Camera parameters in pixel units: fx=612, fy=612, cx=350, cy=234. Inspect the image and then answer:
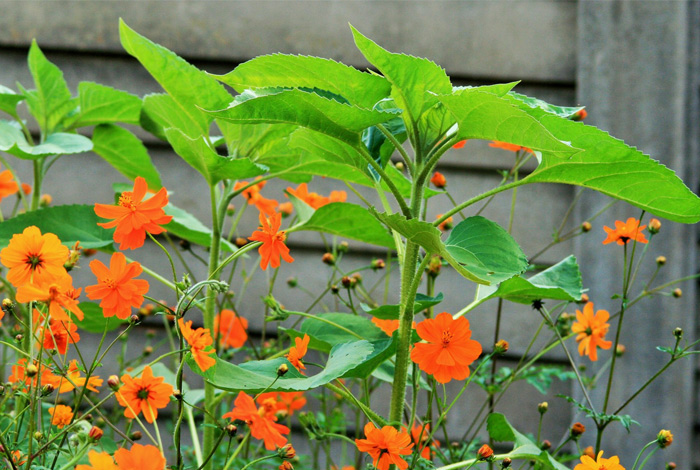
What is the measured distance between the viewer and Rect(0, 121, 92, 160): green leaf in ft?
2.39

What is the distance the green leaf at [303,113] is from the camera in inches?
18.7

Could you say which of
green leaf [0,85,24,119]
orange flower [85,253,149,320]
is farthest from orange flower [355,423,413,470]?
green leaf [0,85,24,119]

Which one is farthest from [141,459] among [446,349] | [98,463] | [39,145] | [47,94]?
[47,94]

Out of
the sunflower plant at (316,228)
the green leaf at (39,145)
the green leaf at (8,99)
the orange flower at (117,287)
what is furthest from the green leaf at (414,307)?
the green leaf at (8,99)

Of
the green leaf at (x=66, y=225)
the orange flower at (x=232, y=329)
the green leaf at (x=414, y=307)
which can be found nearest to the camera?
the green leaf at (x=414, y=307)

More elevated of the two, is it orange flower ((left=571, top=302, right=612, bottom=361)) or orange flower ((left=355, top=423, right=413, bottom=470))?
orange flower ((left=355, top=423, right=413, bottom=470))

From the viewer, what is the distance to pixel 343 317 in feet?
2.23

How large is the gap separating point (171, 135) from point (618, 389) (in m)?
1.09

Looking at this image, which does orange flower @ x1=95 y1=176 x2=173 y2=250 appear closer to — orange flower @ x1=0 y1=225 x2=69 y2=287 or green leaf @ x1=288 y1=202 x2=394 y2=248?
orange flower @ x1=0 y1=225 x2=69 y2=287

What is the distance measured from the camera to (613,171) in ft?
1.70

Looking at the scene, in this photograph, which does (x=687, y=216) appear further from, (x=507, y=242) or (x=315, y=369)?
(x=315, y=369)

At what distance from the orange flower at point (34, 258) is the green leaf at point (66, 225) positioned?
0.22 meters

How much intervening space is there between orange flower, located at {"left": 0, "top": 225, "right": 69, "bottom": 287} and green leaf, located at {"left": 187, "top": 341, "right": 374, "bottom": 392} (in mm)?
131

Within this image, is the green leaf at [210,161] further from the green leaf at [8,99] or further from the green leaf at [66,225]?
the green leaf at [8,99]
